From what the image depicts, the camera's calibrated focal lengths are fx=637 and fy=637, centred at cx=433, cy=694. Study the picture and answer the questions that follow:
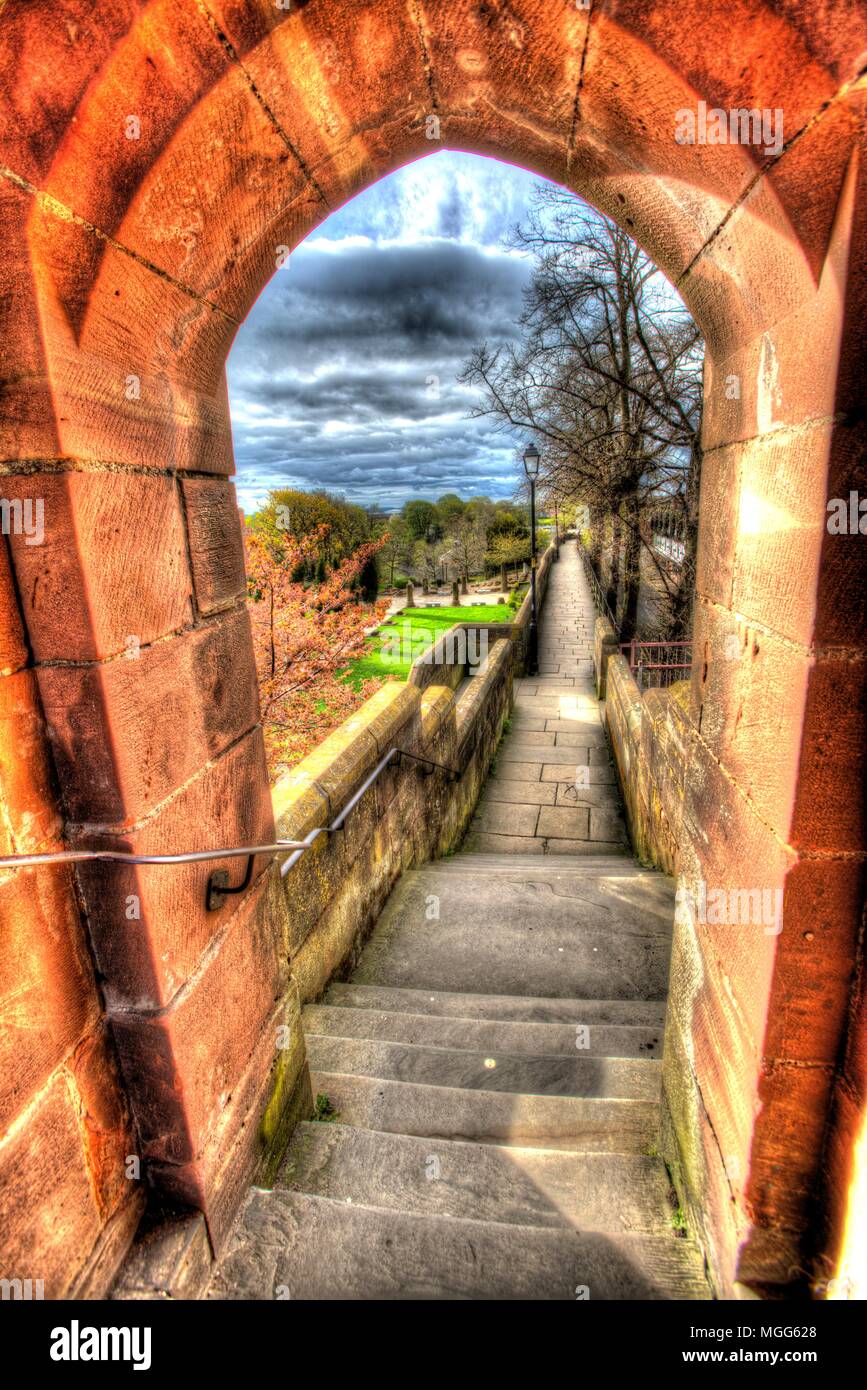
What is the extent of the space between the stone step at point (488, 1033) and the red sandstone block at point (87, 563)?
7.96ft

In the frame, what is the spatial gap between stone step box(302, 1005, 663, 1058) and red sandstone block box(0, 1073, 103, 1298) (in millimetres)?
1589

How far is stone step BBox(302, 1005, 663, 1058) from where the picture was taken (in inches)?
118

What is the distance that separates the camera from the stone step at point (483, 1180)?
2092mm

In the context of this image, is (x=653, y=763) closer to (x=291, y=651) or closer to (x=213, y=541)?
(x=213, y=541)

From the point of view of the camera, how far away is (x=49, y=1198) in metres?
1.46

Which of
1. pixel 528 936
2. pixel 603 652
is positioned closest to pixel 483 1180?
pixel 528 936

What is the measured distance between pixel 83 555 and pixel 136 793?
56cm

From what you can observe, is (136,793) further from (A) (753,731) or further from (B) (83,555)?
(A) (753,731)

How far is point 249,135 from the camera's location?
1.40m

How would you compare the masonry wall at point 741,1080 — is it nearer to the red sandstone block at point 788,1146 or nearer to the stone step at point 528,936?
the red sandstone block at point 788,1146

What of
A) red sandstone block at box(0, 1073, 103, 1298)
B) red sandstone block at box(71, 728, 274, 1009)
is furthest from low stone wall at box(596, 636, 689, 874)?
red sandstone block at box(0, 1073, 103, 1298)

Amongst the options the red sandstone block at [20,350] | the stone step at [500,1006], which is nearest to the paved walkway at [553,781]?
the stone step at [500,1006]

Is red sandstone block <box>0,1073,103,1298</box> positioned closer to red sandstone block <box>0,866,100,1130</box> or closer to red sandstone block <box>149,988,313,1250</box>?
red sandstone block <box>0,866,100,1130</box>

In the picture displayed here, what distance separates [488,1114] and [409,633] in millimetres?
28085
